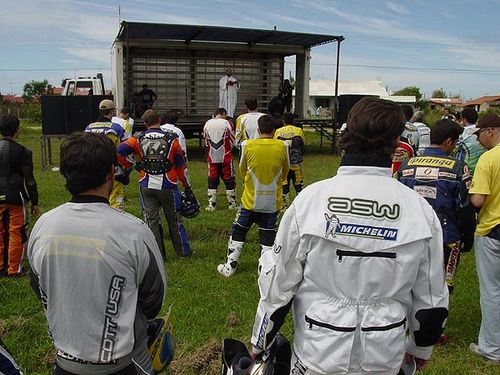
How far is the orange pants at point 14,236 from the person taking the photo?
6102mm

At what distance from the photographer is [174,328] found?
4863mm

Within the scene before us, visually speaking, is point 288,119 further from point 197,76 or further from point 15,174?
point 197,76

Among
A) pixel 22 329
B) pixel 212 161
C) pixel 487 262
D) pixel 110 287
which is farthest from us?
pixel 212 161

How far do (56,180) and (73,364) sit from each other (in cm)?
1184

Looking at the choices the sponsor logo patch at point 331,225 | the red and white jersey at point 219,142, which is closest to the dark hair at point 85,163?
the sponsor logo patch at point 331,225

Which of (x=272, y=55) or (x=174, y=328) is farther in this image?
(x=272, y=55)

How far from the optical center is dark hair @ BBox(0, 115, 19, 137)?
18.6 feet

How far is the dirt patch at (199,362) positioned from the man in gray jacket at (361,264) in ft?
6.65

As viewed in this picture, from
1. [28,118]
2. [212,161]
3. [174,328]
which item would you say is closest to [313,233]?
[174,328]

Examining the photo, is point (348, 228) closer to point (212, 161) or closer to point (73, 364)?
point (73, 364)

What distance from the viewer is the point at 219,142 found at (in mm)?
9883

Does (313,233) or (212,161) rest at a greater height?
(313,233)

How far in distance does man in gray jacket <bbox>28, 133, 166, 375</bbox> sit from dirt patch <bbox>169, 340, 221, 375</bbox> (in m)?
1.73

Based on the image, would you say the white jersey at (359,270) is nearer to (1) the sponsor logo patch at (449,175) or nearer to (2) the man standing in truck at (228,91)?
(1) the sponsor logo patch at (449,175)
